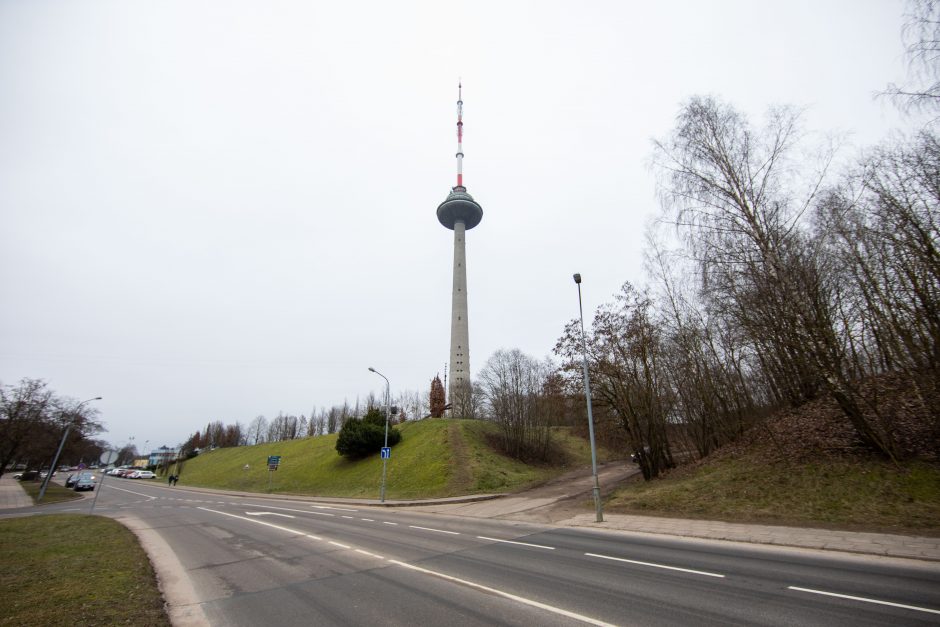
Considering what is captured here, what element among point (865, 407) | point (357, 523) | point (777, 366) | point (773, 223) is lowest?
point (357, 523)

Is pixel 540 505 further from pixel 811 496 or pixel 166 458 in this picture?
pixel 166 458

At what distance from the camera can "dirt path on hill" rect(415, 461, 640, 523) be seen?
670 inches

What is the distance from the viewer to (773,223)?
1407 cm

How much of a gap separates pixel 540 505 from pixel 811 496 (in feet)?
37.6

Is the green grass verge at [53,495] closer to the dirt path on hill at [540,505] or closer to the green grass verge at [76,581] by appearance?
the green grass verge at [76,581]

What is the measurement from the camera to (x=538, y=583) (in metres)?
6.97

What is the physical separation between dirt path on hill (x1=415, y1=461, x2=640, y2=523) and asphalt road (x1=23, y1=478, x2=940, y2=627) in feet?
18.0

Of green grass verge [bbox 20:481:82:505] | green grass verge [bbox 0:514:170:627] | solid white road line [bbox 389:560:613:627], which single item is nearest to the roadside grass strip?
Result: solid white road line [bbox 389:560:613:627]

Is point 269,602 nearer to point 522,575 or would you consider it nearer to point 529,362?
point 522,575

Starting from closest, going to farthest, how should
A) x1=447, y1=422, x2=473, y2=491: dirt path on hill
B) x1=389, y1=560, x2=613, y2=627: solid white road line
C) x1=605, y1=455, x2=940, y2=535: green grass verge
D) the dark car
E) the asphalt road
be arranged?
x1=389, y1=560, x2=613, y2=627: solid white road line < the asphalt road < x1=605, y1=455, x2=940, y2=535: green grass verge < x1=447, y1=422, x2=473, y2=491: dirt path on hill < the dark car

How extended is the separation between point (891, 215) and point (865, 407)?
22.3 ft

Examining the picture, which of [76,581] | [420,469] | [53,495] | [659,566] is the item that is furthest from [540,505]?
[53,495]

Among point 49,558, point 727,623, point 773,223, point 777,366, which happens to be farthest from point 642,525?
point 49,558

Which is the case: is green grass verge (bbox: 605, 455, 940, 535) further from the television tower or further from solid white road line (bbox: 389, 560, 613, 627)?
the television tower
